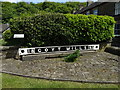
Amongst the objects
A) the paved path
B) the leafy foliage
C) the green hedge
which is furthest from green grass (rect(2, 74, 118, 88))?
the leafy foliage

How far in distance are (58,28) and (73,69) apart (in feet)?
9.06

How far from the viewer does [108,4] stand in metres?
17.5

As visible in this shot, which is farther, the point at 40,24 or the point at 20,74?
the point at 40,24

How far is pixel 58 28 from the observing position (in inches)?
285

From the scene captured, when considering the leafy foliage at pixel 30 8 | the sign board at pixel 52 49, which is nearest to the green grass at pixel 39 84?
the sign board at pixel 52 49

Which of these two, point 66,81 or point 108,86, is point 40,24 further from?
point 108,86

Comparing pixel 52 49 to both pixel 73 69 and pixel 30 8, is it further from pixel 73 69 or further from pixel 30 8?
pixel 30 8

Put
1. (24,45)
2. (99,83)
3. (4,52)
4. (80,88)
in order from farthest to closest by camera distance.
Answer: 1. (24,45)
2. (4,52)
3. (99,83)
4. (80,88)

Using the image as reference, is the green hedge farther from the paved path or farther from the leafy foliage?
the leafy foliage

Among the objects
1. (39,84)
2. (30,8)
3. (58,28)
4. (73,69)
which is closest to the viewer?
(39,84)

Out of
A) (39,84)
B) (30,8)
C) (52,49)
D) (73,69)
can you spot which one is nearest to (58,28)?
(52,49)

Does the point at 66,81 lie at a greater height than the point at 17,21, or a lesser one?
lesser

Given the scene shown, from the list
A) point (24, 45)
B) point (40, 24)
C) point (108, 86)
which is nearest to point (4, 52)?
point (24, 45)

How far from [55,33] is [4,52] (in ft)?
9.75
